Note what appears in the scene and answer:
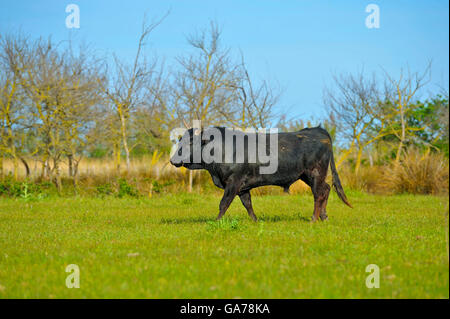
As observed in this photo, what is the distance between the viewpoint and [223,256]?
6512 millimetres

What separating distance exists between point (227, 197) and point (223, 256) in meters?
3.20

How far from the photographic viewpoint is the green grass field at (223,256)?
5035mm

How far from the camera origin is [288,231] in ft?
27.7

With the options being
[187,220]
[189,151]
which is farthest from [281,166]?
[187,220]

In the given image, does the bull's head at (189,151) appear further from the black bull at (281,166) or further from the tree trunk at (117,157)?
the tree trunk at (117,157)

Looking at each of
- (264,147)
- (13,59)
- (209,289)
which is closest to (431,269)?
(209,289)

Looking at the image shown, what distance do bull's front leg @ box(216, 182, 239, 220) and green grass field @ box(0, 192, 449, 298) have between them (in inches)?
20.1

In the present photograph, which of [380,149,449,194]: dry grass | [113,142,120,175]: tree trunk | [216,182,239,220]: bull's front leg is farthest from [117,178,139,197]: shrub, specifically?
[380,149,449,194]: dry grass

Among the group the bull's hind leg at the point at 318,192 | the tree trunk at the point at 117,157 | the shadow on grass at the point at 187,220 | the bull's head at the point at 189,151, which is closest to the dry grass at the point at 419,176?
the bull's hind leg at the point at 318,192

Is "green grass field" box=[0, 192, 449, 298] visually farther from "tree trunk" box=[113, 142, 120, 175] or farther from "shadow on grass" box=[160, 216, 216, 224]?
"tree trunk" box=[113, 142, 120, 175]

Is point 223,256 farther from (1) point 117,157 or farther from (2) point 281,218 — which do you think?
(1) point 117,157

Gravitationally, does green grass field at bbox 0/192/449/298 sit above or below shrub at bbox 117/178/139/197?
below

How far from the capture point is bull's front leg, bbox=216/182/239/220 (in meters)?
9.63

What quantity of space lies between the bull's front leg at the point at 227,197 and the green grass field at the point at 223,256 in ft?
1.67
